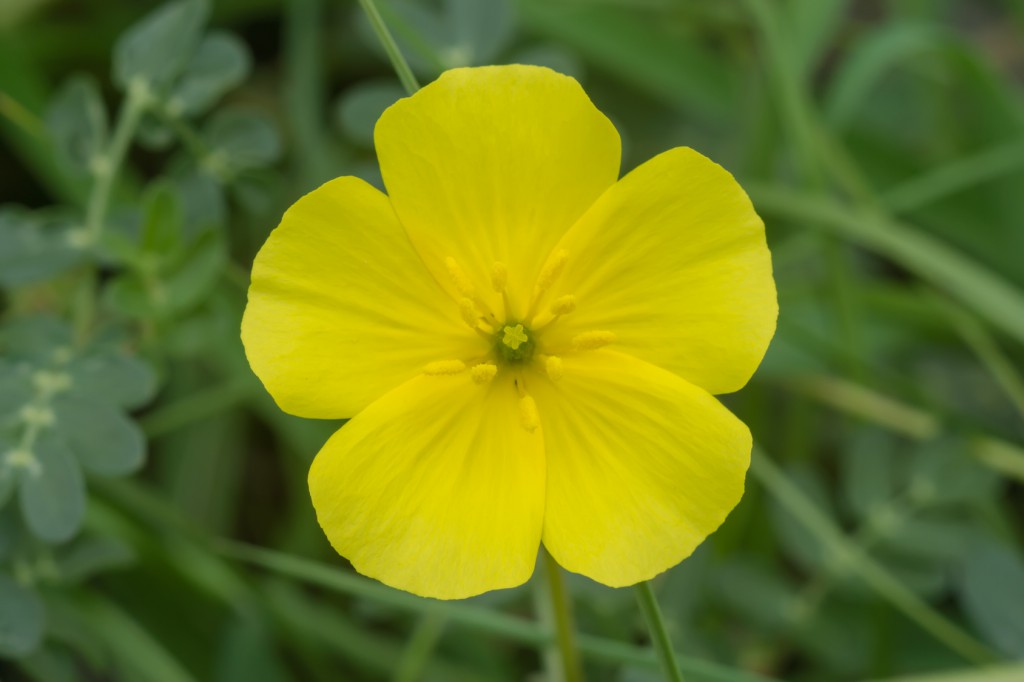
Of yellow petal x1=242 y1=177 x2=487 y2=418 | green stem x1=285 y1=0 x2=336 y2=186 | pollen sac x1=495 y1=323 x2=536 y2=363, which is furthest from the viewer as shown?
green stem x1=285 y1=0 x2=336 y2=186

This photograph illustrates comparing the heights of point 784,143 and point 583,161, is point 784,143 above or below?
above

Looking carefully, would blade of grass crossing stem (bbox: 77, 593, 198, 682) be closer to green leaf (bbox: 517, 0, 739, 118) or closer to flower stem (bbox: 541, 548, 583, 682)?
flower stem (bbox: 541, 548, 583, 682)

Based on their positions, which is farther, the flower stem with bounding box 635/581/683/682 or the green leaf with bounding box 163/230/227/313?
the green leaf with bounding box 163/230/227/313

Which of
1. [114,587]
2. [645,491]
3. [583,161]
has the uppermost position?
[583,161]

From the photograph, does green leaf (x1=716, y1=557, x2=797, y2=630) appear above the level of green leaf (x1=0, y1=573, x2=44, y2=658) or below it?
above

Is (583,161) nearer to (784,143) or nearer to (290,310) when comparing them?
(290,310)

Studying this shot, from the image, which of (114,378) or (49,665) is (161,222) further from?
(49,665)

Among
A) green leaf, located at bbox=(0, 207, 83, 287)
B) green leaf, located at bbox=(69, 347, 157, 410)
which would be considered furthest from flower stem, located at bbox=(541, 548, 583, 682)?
green leaf, located at bbox=(0, 207, 83, 287)

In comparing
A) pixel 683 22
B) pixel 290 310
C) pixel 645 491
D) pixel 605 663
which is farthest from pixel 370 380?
pixel 683 22
